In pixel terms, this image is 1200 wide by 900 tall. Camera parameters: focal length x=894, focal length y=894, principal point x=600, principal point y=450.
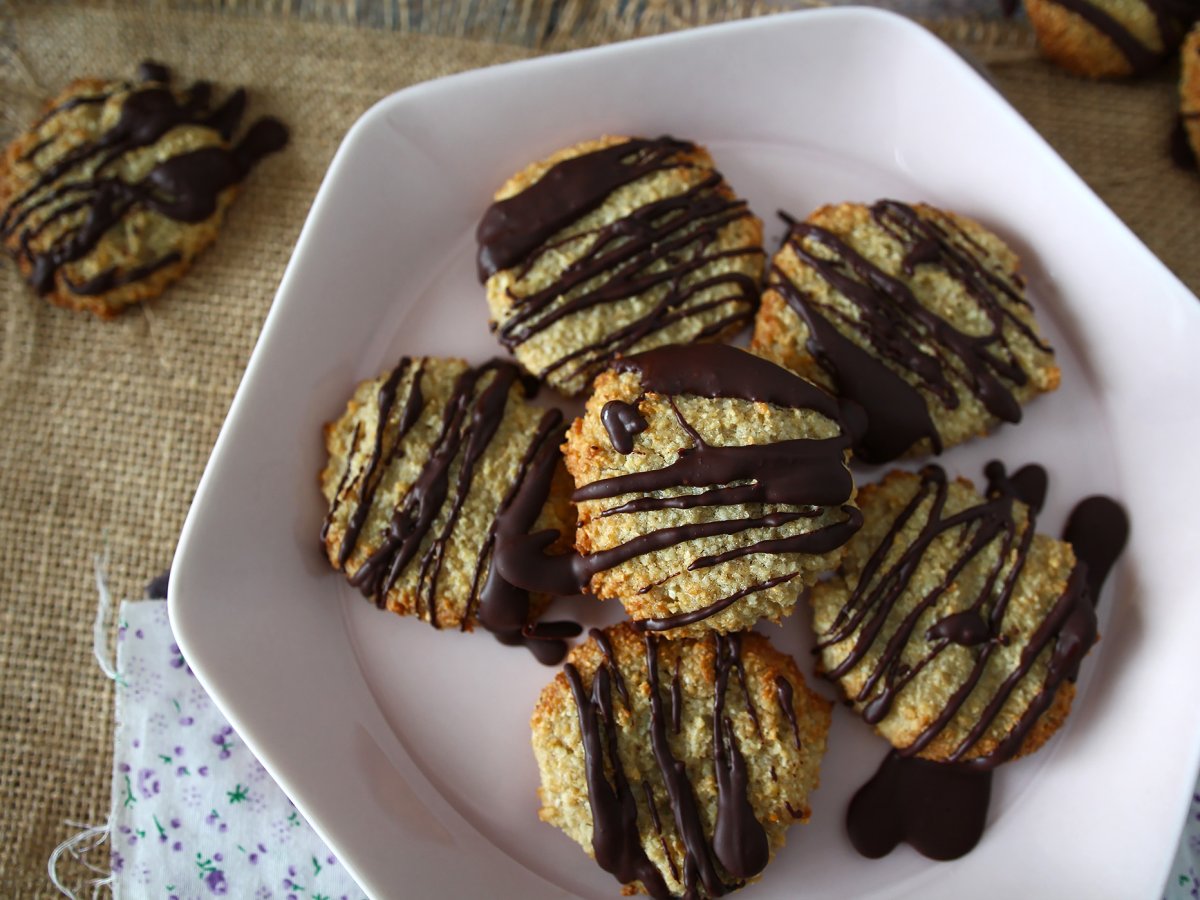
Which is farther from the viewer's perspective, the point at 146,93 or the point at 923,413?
the point at 146,93

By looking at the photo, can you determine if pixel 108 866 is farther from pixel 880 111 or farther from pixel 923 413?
pixel 880 111

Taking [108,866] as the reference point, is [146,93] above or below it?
above

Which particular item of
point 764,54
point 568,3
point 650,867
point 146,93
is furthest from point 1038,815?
point 146,93

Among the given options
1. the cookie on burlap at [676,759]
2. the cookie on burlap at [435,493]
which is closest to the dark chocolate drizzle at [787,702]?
the cookie on burlap at [676,759]

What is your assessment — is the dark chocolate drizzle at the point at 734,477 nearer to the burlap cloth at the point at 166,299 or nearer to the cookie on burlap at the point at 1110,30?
the burlap cloth at the point at 166,299

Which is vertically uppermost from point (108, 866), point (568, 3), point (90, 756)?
point (568, 3)

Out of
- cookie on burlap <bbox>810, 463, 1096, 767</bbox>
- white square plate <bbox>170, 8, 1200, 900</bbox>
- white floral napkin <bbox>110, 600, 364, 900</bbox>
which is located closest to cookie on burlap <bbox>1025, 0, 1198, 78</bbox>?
white square plate <bbox>170, 8, 1200, 900</bbox>

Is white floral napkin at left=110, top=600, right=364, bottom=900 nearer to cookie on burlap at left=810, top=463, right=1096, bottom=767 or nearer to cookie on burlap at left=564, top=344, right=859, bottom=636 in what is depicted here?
cookie on burlap at left=564, top=344, right=859, bottom=636
